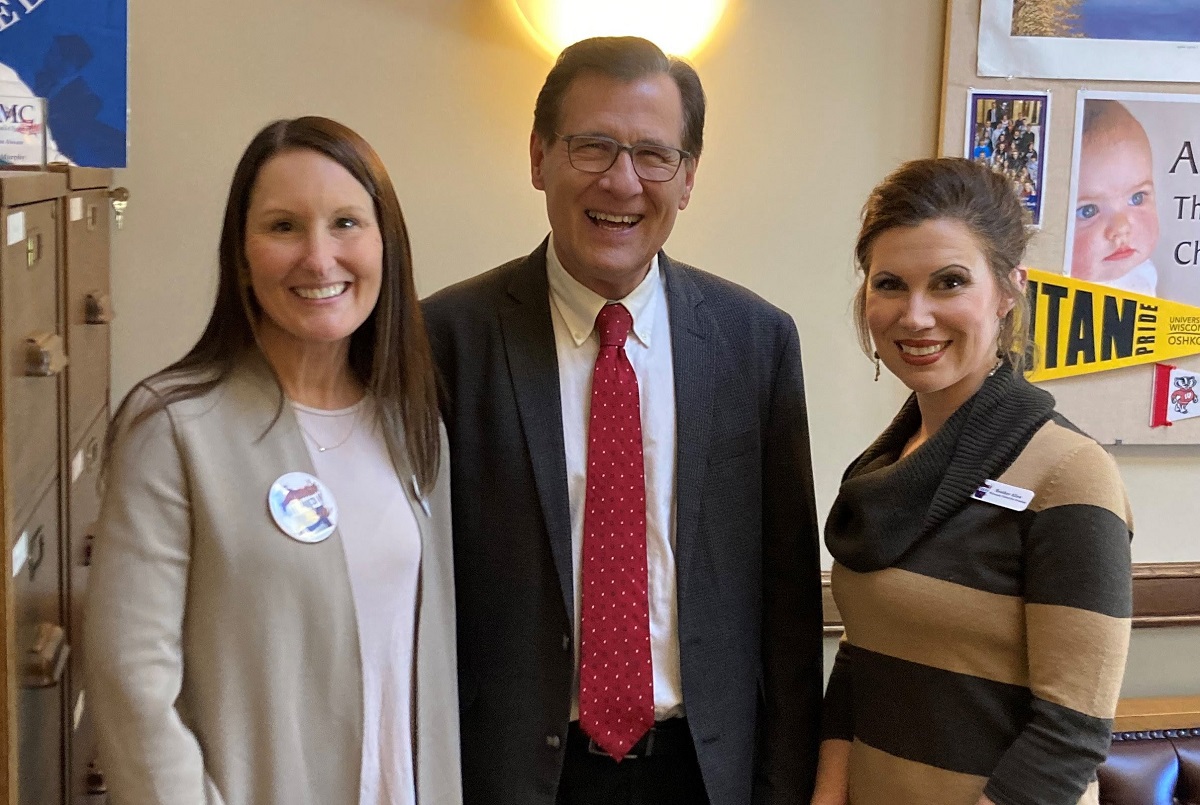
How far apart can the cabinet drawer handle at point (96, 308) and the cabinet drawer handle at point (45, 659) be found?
1.95 ft

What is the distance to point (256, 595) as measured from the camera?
1288mm

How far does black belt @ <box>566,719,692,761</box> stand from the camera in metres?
1.63

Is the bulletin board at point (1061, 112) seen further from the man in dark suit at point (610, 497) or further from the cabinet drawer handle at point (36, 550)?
the cabinet drawer handle at point (36, 550)

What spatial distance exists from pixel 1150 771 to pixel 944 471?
152 centimetres

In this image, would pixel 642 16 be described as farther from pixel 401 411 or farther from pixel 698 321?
pixel 401 411

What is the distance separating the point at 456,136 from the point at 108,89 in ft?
2.37

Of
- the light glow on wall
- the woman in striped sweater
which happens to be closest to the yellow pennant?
the light glow on wall

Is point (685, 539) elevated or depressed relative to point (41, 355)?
depressed

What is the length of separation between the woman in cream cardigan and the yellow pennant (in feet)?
5.90

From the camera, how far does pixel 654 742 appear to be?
5.39 feet

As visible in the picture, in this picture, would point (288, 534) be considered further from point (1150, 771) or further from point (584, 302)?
point (1150, 771)

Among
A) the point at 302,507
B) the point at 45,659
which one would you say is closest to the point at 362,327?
the point at 302,507

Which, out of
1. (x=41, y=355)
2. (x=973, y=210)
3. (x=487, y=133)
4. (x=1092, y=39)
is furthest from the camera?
(x=1092, y=39)

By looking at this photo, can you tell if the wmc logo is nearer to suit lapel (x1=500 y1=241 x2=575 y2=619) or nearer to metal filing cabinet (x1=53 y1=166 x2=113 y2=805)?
metal filing cabinet (x1=53 y1=166 x2=113 y2=805)
